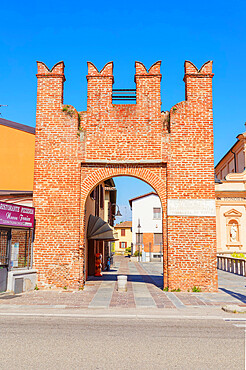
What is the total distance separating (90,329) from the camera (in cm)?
756

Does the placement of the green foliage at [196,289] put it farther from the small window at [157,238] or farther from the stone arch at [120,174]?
the small window at [157,238]

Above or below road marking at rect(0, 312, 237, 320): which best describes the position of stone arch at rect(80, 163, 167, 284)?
above

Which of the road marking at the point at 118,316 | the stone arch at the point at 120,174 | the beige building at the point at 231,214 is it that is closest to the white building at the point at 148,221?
the beige building at the point at 231,214

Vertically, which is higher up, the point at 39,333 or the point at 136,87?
the point at 136,87

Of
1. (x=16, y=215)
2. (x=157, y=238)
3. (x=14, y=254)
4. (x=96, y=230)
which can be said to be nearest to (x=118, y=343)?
(x=16, y=215)

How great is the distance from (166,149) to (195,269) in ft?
15.6

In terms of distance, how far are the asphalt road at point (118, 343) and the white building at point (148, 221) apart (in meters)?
41.6

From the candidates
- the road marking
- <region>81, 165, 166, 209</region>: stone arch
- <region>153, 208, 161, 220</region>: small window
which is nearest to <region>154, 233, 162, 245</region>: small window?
<region>153, 208, 161, 220</region>: small window

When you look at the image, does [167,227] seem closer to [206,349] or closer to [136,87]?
[136,87]

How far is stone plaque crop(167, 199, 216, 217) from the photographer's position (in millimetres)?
13672

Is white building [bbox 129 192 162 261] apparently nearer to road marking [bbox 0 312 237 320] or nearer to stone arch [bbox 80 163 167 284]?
stone arch [bbox 80 163 167 284]

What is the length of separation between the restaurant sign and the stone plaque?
210 inches

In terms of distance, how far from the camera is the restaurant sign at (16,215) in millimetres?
12383

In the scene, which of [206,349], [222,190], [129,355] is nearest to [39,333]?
[129,355]
